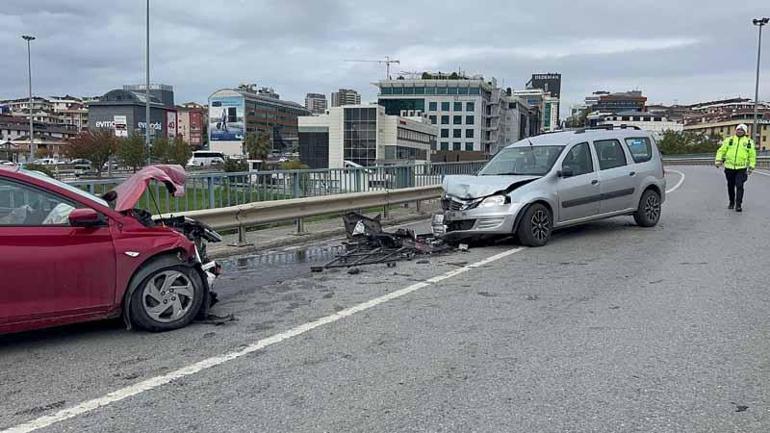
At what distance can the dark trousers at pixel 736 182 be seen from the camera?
13.1 m

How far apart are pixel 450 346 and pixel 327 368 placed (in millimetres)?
1006

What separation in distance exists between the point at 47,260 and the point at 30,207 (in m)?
0.44

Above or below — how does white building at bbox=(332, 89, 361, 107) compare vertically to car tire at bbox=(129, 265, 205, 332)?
above

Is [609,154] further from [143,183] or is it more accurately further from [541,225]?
[143,183]

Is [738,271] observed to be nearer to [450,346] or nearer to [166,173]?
[450,346]

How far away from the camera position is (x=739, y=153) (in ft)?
42.3

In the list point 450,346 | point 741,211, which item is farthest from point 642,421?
point 741,211

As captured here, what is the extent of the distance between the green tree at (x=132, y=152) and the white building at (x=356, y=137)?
42.7 m

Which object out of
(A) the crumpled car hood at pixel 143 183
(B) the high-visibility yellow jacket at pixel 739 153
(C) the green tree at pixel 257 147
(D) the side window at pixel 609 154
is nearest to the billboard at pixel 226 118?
(C) the green tree at pixel 257 147

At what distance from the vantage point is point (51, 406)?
151 inches

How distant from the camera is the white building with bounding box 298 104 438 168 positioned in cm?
10225

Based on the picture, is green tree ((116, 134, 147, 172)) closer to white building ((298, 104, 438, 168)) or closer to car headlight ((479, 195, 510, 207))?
white building ((298, 104, 438, 168))

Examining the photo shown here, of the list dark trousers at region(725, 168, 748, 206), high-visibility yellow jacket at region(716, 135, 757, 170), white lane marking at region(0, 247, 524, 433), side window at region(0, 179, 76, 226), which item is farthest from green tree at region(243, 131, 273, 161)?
side window at region(0, 179, 76, 226)

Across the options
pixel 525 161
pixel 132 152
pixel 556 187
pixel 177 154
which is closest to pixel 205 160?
pixel 177 154
